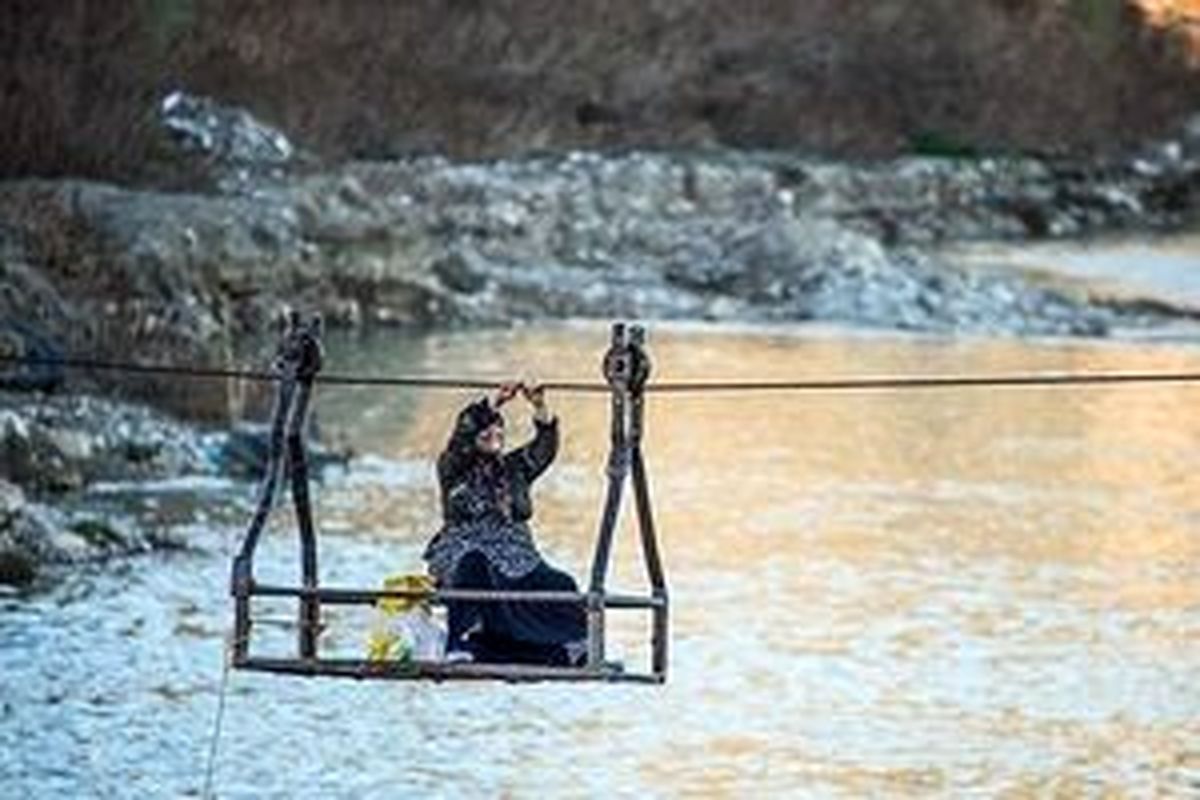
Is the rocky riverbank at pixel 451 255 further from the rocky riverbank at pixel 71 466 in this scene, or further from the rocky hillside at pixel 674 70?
→ the rocky hillside at pixel 674 70

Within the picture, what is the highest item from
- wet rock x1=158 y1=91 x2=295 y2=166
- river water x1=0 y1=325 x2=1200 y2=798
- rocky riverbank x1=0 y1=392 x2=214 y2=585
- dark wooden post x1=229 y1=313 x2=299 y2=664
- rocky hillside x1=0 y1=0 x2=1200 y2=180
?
rocky hillside x1=0 y1=0 x2=1200 y2=180

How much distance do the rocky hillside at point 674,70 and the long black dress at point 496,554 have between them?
3855 centimetres

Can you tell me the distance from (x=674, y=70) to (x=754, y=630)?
149 ft

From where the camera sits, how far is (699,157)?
208ft

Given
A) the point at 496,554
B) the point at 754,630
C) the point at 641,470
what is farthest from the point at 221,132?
the point at 641,470

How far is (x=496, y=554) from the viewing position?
1491cm

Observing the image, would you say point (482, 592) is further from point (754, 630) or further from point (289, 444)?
point (754, 630)

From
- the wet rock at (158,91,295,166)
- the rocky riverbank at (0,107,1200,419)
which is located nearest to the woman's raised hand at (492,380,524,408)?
the rocky riverbank at (0,107,1200,419)

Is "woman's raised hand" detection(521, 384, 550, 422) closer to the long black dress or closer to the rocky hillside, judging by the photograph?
the long black dress

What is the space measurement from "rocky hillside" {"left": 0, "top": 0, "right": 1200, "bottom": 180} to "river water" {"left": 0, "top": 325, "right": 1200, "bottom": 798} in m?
22.3

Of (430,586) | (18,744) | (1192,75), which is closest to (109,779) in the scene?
(18,744)

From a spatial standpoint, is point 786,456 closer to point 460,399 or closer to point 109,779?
point 460,399

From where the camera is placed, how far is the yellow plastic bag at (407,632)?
14242 mm

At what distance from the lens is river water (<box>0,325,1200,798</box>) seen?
19938 millimetres
